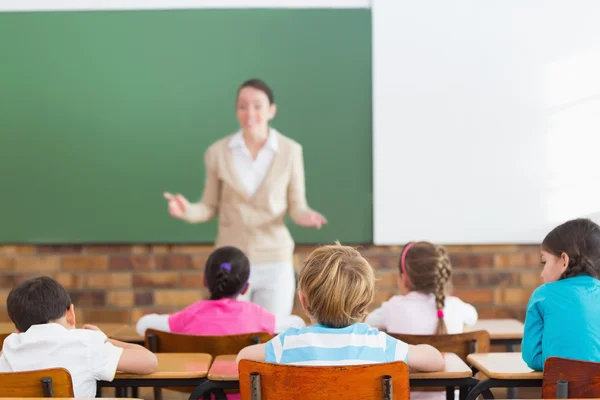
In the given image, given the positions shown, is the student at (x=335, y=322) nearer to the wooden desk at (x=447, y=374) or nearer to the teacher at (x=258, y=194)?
the wooden desk at (x=447, y=374)

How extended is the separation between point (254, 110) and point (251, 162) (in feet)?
1.09

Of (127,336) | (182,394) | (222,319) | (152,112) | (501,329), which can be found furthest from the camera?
(152,112)

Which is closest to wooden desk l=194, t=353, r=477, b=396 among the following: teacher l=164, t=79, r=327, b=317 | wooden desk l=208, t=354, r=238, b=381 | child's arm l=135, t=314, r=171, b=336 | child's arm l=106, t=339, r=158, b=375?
wooden desk l=208, t=354, r=238, b=381

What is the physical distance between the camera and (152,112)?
16.1 ft

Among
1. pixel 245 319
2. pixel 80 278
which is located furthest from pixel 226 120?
pixel 245 319

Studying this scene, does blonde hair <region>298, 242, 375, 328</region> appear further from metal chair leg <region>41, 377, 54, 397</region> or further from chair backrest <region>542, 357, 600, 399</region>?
metal chair leg <region>41, 377, 54, 397</region>

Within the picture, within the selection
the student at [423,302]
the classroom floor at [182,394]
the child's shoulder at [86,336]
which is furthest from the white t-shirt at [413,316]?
the classroom floor at [182,394]

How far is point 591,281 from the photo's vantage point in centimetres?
246

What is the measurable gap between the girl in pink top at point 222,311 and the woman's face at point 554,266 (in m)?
1.15

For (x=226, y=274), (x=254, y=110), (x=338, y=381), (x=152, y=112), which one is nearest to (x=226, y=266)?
(x=226, y=274)

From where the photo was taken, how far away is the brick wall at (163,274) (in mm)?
4902

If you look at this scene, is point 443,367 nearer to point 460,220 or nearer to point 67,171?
point 460,220

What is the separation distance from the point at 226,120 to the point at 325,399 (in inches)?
126

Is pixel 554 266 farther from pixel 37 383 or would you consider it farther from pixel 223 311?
pixel 37 383
